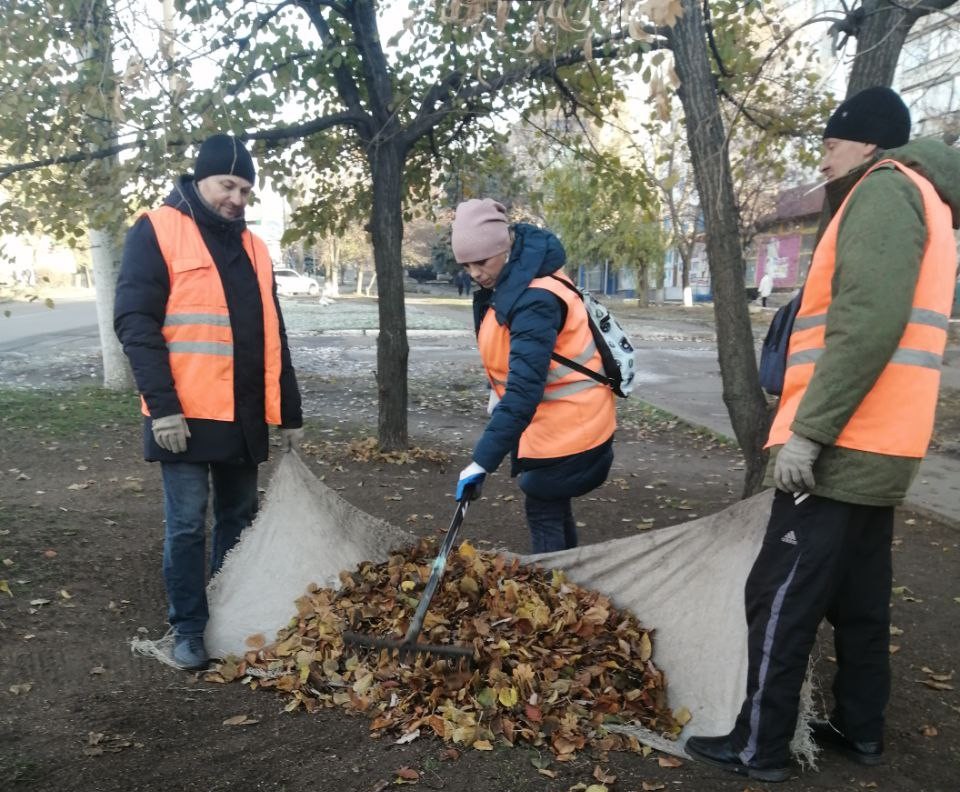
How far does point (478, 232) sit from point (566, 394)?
67 cm

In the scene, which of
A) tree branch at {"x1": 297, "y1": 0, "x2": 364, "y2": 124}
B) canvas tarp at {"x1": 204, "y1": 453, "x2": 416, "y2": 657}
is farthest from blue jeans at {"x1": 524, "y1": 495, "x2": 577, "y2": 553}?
tree branch at {"x1": 297, "y1": 0, "x2": 364, "y2": 124}

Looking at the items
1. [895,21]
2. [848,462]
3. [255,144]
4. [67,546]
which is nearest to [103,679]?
[67,546]

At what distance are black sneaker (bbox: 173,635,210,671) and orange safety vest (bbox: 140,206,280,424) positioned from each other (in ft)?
2.77

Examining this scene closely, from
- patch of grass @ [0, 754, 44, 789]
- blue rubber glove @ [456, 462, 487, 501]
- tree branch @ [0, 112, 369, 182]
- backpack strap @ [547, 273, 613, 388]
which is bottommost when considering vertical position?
patch of grass @ [0, 754, 44, 789]

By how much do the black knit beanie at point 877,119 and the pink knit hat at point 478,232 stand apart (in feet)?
3.76

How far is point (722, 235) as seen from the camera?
4.81 metres

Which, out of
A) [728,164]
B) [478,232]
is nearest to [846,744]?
[478,232]

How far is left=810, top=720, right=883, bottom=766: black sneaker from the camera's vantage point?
2.64m

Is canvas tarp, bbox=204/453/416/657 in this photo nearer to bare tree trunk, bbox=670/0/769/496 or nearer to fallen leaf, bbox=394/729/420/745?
fallen leaf, bbox=394/729/420/745

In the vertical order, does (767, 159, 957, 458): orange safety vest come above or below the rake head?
above

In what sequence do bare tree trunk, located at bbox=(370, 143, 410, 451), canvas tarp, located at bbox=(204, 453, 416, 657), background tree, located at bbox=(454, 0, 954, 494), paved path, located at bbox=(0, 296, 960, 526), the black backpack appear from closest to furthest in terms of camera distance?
the black backpack
canvas tarp, located at bbox=(204, 453, 416, 657)
background tree, located at bbox=(454, 0, 954, 494)
bare tree trunk, located at bbox=(370, 143, 410, 451)
paved path, located at bbox=(0, 296, 960, 526)

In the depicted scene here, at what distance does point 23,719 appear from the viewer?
9.02ft

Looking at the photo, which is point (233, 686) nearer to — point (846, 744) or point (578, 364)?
point (578, 364)

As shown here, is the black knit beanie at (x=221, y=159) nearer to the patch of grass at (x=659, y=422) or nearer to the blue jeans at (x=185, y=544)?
the blue jeans at (x=185, y=544)
